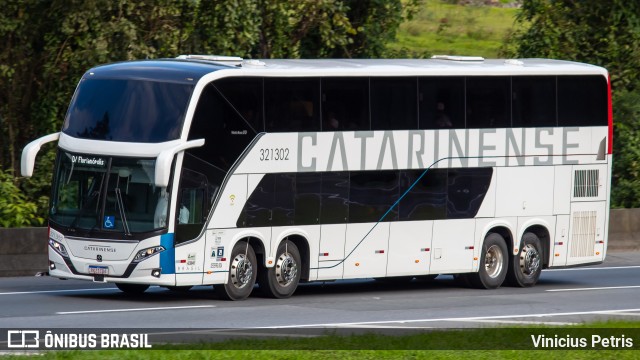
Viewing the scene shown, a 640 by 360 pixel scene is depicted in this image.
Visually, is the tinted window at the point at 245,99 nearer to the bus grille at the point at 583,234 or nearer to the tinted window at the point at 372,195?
the tinted window at the point at 372,195

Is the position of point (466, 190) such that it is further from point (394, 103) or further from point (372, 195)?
point (394, 103)

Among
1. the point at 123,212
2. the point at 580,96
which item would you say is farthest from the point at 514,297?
the point at 123,212

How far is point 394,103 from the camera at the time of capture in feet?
71.7

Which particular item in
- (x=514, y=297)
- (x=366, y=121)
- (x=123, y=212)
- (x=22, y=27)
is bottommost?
(x=514, y=297)

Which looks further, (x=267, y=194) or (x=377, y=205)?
(x=377, y=205)

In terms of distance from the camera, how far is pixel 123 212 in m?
19.3

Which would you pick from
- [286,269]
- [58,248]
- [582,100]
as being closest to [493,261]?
[582,100]

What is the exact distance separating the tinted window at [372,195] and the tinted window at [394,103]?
Result: 79 centimetres

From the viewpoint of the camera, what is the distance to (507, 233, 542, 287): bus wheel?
24.1 metres

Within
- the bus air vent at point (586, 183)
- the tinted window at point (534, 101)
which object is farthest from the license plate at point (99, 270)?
the bus air vent at point (586, 183)

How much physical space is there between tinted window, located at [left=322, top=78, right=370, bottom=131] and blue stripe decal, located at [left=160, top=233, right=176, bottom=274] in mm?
3330

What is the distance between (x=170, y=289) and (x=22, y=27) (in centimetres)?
857

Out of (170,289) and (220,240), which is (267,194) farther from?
(170,289)

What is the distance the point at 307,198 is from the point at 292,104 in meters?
1.46
